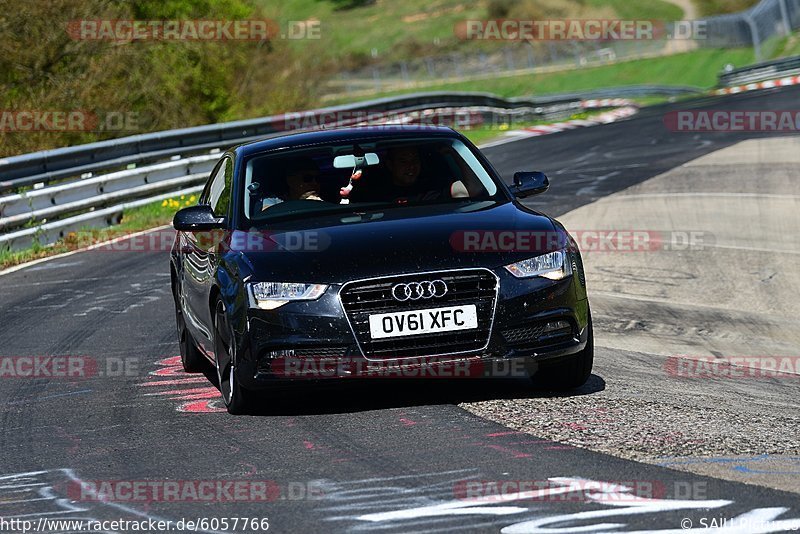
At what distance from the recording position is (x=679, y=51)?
67.4 m

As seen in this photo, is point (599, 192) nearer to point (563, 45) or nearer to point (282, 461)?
point (282, 461)

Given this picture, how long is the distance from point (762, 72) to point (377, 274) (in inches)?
1646

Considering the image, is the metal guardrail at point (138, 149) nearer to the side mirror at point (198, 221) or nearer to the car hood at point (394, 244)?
the side mirror at point (198, 221)

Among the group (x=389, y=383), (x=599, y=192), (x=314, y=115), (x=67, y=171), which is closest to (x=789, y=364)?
(x=389, y=383)

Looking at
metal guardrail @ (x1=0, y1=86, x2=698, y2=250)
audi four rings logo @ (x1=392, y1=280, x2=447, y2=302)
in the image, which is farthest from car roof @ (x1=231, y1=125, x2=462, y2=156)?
metal guardrail @ (x1=0, y1=86, x2=698, y2=250)

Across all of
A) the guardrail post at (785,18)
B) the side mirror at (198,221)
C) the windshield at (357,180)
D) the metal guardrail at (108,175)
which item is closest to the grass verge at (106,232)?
the metal guardrail at (108,175)

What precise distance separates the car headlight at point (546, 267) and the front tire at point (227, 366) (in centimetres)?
155

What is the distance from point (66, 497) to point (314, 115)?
20.7m

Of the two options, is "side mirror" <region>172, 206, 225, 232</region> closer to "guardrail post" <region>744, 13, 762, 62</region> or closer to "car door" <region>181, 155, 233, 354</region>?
"car door" <region>181, 155, 233, 354</region>

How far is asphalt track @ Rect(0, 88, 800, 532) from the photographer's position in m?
5.03

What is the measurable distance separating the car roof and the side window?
0.17 m

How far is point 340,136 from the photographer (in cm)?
845

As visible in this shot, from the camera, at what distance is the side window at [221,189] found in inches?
328

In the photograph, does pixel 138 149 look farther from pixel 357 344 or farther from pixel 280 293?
pixel 357 344
